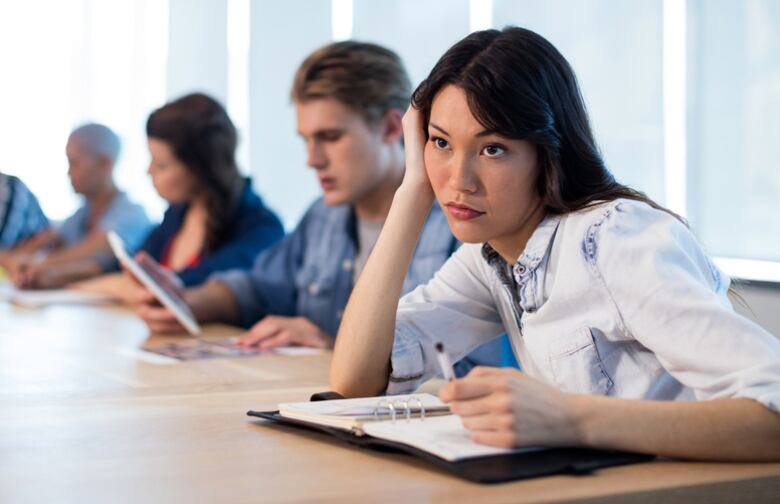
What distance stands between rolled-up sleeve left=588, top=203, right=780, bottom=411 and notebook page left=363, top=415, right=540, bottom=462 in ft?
0.73

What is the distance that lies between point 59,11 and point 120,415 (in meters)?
5.94

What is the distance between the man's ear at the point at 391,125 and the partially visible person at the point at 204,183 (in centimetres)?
93

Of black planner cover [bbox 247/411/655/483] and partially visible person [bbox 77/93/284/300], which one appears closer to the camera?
black planner cover [bbox 247/411/655/483]

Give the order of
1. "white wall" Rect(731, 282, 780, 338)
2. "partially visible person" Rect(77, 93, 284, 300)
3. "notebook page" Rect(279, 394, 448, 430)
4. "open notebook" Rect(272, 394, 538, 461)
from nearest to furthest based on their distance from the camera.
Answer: "open notebook" Rect(272, 394, 538, 461)
"notebook page" Rect(279, 394, 448, 430)
"white wall" Rect(731, 282, 780, 338)
"partially visible person" Rect(77, 93, 284, 300)

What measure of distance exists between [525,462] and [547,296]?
1.35 ft

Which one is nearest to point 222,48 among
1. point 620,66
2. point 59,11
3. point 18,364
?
point 59,11

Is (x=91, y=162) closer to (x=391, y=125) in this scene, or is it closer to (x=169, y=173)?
(x=169, y=173)

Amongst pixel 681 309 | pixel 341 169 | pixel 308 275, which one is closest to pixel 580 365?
pixel 681 309

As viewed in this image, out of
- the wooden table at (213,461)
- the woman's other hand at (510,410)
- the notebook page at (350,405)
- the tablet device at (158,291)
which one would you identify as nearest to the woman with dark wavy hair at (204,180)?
the tablet device at (158,291)

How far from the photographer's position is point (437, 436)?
50.1 inches

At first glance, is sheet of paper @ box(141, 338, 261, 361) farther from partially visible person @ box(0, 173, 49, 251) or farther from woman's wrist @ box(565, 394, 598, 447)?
partially visible person @ box(0, 173, 49, 251)

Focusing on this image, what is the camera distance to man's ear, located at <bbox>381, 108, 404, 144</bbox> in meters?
2.72

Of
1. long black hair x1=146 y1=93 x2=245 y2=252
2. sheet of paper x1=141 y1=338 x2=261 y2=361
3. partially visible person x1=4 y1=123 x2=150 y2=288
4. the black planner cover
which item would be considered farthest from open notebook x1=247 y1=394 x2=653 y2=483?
partially visible person x1=4 y1=123 x2=150 y2=288

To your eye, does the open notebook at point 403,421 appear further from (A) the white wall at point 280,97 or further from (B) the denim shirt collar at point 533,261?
(A) the white wall at point 280,97
